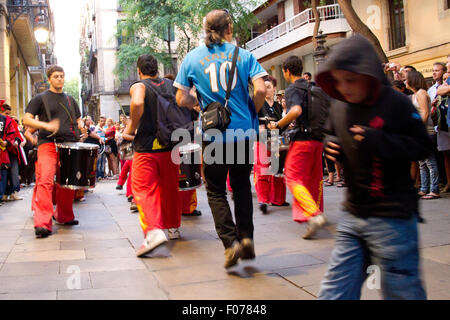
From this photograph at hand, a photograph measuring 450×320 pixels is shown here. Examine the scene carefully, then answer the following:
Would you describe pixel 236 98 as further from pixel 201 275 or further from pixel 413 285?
pixel 413 285

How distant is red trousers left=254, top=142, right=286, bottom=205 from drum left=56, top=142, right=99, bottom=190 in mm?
2511

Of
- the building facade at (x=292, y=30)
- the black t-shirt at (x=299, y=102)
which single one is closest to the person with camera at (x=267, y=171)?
the black t-shirt at (x=299, y=102)

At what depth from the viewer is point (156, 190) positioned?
5348 mm

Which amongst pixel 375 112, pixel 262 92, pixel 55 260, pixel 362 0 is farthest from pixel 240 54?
pixel 362 0

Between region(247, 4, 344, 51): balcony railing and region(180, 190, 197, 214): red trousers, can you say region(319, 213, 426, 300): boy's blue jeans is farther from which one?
region(247, 4, 344, 51): balcony railing

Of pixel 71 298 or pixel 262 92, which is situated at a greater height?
pixel 262 92

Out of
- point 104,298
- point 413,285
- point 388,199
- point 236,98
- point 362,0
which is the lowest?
point 104,298

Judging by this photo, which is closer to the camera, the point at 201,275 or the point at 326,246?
the point at 201,275

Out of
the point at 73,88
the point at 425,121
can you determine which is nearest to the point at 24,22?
the point at 425,121

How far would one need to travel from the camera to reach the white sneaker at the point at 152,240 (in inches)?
191

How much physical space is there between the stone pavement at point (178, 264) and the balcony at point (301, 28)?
17.7 metres

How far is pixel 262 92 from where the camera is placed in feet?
14.7

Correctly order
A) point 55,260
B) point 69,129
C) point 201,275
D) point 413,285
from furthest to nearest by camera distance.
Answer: point 69,129
point 55,260
point 201,275
point 413,285

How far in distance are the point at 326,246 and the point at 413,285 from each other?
112 inches
